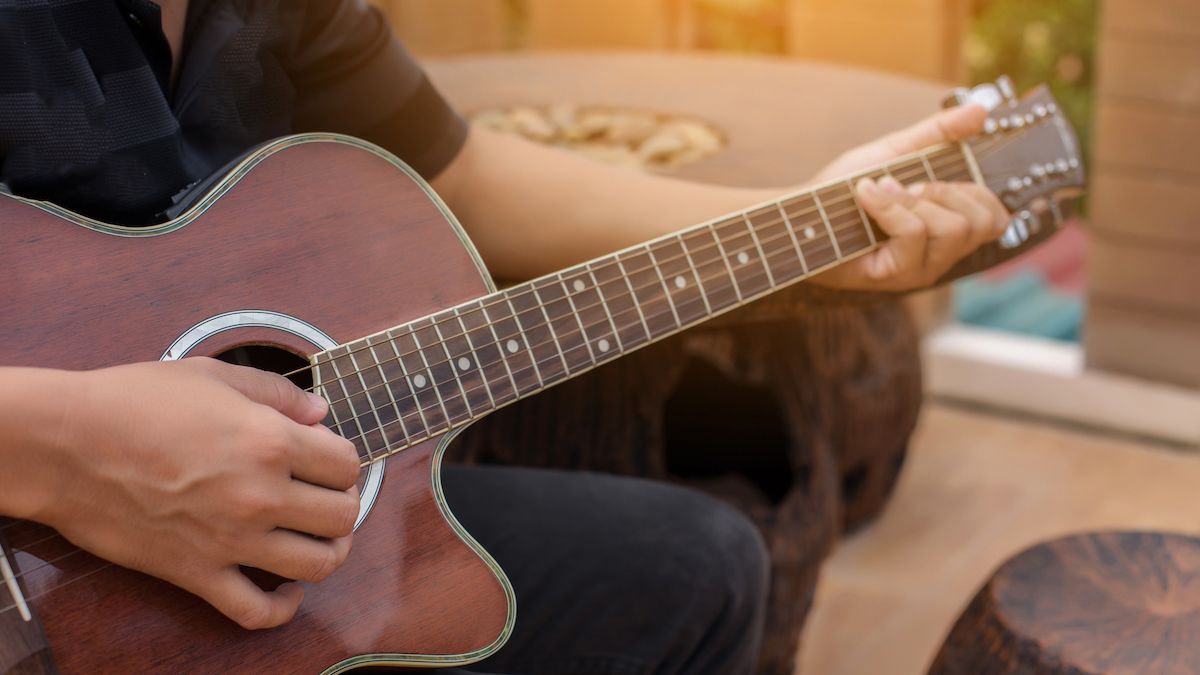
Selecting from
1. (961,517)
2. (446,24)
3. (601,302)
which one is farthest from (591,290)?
(446,24)

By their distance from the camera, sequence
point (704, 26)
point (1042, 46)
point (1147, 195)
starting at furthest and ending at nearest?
point (1042, 46) < point (704, 26) < point (1147, 195)

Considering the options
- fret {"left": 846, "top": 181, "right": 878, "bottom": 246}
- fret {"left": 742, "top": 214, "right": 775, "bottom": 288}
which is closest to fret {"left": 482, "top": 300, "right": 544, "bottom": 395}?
fret {"left": 742, "top": 214, "right": 775, "bottom": 288}

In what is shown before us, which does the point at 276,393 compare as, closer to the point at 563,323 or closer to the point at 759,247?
the point at 563,323

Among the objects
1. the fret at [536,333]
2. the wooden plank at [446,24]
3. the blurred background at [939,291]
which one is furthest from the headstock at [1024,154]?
the wooden plank at [446,24]

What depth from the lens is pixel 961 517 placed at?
6.61 feet

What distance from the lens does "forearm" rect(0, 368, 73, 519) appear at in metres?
0.70

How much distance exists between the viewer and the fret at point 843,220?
40.0 inches

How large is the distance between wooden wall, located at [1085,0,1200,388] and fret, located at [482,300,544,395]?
1.51 metres

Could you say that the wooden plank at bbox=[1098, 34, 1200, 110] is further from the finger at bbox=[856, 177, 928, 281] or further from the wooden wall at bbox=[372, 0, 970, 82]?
Result: the finger at bbox=[856, 177, 928, 281]

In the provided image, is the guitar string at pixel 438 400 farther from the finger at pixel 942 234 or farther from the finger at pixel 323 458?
the finger at pixel 942 234

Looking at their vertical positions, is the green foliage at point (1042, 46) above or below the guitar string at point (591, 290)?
below

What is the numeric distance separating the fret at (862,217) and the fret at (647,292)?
0.20m

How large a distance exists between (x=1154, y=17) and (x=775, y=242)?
129 cm

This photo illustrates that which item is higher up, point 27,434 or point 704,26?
point 27,434
